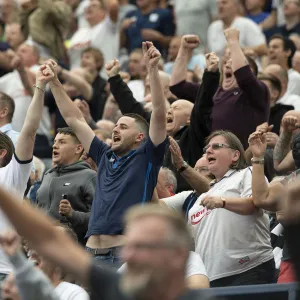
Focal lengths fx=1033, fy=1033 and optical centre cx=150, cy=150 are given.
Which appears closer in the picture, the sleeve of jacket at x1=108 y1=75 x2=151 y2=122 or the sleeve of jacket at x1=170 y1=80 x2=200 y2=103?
the sleeve of jacket at x1=108 y1=75 x2=151 y2=122

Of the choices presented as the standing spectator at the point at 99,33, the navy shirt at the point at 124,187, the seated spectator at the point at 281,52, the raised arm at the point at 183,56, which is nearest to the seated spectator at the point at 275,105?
the raised arm at the point at 183,56

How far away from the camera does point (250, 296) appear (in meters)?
6.35

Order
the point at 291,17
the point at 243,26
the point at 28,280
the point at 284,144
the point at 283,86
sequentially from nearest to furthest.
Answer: the point at 28,280 < the point at 284,144 < the point at 283,86 < the point at 243,26 < the point at 291,17

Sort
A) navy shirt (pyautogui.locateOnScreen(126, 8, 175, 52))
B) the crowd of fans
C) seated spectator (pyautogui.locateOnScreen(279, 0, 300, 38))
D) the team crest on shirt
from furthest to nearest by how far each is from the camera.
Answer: navy shirt (pyautogui.locateOnScreen(126, 8, 175, 52)) → seated spectator (pyautogui.locateOnScreen(279, 0, 300, 38)) → the team crest on shirt → the crowd of fans

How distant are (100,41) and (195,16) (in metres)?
1.48

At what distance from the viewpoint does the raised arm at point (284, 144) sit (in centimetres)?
859

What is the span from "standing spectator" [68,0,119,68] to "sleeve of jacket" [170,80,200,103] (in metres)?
4.64

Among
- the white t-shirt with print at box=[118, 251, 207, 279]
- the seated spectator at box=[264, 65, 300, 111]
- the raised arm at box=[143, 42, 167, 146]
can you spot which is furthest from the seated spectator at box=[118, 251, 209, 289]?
the seated spectator at box=[264, 65, 300, 111]

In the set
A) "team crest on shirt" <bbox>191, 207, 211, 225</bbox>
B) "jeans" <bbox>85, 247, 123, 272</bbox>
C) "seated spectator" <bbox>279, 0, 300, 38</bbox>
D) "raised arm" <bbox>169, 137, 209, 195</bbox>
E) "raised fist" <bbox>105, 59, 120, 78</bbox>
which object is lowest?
"jeans" <bbox>85, 247, 123, 272</bbox>

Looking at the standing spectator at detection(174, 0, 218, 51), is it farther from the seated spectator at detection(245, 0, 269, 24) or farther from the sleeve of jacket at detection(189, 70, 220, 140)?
the sleeve of jacket at detection(189, 70, 220, 140)

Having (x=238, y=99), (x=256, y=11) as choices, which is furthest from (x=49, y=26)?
(x=238, y=99)

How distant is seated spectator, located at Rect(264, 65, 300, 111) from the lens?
10672 mm

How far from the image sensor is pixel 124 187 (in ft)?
24.8

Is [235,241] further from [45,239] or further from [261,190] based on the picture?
[45,239]
